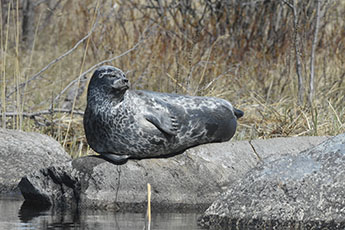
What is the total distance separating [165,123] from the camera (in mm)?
6023

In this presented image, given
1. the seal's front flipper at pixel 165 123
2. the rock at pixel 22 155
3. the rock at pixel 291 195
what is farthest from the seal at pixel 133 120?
the rock at pixel 291 195

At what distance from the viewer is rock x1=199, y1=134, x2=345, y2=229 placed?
4684 millimetres

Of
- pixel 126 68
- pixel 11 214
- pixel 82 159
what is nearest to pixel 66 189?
pixel 82 159

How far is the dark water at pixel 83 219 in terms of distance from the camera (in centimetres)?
474

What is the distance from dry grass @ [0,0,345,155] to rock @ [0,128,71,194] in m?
0.59

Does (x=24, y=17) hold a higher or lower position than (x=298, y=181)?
lower

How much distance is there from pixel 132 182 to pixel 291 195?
61.9 inches

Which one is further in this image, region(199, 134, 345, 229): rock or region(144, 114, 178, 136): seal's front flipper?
region(144, 114, 178, 136): seal's front flipper

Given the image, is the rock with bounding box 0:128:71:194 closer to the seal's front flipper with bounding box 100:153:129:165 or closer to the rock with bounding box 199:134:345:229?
the seal's front flipper with bounding box 100:153:129:165

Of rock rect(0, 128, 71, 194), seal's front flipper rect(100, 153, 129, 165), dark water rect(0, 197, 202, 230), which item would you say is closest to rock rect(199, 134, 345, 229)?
dark water rect(0, 197, 202, 230)

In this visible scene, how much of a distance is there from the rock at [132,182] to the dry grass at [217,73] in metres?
1.60

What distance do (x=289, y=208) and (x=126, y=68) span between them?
5463 millimetres

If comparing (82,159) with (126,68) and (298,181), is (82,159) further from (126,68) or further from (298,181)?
(126,68)

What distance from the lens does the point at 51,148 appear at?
7109 millimetres
